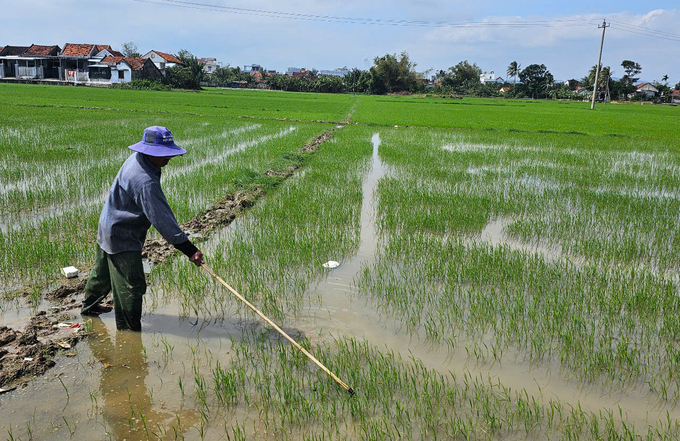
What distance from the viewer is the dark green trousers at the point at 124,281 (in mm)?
3416

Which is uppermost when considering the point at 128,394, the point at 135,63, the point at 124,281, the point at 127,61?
the point at 127,61

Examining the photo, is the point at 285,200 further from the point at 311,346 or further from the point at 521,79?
the point at 521,79

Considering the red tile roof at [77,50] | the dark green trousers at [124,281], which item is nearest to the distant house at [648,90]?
the red tile roof at [77,50]

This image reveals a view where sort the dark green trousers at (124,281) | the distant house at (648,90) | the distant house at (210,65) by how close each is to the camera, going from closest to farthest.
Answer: the dark green trousers at (124,281)
the distant house at (648,90)
the distant house at (210,65)

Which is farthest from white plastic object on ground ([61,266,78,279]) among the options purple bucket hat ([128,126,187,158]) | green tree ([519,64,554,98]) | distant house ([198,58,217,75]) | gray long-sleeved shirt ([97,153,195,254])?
distant house ([198,58,217,75])

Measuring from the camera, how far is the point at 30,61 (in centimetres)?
5025

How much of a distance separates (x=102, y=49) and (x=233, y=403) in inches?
2223

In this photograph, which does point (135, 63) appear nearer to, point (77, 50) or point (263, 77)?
point (77, 50)

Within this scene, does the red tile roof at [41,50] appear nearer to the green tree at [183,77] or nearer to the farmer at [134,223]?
the green tree at [183,77]

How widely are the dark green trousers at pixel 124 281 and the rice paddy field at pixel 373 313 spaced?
0.14 meters

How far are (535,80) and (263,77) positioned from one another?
4245cm

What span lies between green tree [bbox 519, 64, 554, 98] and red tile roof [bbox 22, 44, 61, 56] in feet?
196

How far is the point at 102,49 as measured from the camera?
50.5 metres

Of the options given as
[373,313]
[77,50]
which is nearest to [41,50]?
[77,50]
